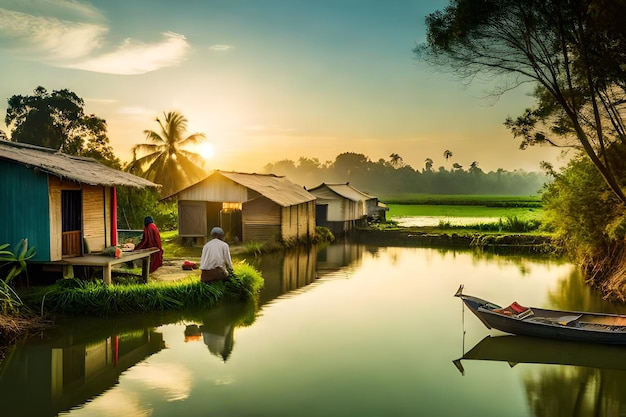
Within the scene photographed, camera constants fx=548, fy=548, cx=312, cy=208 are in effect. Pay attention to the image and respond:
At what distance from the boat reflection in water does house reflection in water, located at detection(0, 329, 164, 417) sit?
5.10m

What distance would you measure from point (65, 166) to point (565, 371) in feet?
33.2

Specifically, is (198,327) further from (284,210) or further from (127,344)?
(284,210)

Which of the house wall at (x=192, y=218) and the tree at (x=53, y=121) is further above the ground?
the tree at (x=53, y=121)

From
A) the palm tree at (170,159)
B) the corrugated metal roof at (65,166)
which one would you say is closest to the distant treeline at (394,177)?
the palm tree at (170,159)

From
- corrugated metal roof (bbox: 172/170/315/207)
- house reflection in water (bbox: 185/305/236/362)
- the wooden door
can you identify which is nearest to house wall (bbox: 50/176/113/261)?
the wooden door

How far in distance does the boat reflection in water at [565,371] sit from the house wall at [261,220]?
536 inches

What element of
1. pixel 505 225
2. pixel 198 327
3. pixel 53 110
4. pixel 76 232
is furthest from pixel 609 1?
pixel 53 110

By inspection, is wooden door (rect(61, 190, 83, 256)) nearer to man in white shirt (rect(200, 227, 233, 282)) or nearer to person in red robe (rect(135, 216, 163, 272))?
person in red robe (rect(135, 216, 163, 272))

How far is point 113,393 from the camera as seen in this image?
23.5ft

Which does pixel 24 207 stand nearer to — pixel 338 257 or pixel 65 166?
pixel 65 166

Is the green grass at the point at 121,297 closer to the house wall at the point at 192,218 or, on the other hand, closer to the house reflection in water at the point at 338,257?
the house reflection in water at the point at 338,257

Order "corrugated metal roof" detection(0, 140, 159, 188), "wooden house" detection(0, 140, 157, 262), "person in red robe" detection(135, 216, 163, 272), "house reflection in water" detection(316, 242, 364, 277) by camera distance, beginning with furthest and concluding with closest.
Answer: "house reflection in water" detection(316, 242, 364, 277) < "person in red robe" detection(135, 216, 163, 272) < "wooden house" detection(0, 140, 157, 262) < "corrugated metal roof" detection(0, 140, 159, 188)

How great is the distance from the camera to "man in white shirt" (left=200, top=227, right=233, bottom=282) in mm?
11438

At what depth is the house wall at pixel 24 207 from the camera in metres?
10.9
